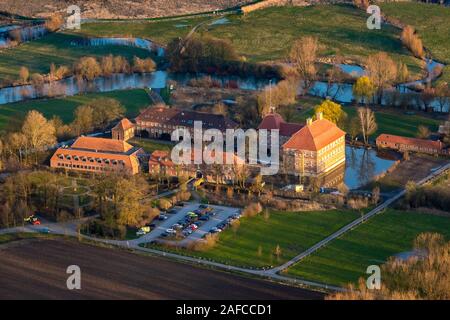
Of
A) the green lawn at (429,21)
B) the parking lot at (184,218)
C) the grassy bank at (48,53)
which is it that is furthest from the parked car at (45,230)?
the green lawn at (429,21)

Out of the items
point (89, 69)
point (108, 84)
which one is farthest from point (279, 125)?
point (89, 69)

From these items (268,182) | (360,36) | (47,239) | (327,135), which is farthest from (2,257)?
(360,36)

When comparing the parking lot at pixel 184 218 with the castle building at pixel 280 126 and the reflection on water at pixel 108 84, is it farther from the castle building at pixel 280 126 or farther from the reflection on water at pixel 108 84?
the reflection on water at pixel 108 84

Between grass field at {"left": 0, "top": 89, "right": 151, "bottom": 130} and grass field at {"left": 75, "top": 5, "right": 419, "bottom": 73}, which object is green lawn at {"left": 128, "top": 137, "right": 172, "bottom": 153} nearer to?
grass field at {"left": 0, "top": 89, "right": 151, "bottom": 130}

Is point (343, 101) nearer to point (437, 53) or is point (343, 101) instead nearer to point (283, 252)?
point (437, 53)

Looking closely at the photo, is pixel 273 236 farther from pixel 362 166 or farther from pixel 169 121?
pixel 169 121

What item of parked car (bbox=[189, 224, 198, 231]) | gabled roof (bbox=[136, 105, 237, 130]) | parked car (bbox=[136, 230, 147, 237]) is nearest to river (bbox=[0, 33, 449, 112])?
gabled roof (bbox=[136, 105, 237, 130])
